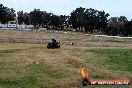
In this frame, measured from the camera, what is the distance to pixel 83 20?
15325 centimetres

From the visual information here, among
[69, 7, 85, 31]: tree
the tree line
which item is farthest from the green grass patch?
[69, 7, 85, 31]: tree

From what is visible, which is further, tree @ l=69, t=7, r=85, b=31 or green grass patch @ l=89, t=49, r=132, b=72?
tree @ l=69, t=7, r=85, b=31

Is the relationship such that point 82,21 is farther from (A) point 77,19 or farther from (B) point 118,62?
(B) point 118,62

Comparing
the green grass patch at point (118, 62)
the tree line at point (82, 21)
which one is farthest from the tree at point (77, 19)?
the green grass patch at point (118, 62)

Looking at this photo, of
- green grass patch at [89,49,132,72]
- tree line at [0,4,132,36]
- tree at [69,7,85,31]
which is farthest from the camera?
tree at [69,7,85,31]

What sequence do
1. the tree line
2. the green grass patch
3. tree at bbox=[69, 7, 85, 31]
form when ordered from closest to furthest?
the green grass patch → the tree line → tree at bbox=[69, 7, 85, 31]

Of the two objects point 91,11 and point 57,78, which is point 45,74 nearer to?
point 57,78

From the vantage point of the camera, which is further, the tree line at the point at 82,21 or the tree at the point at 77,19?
the tree at the point at 77,19

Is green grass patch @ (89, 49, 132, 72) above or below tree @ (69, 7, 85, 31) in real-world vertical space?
below

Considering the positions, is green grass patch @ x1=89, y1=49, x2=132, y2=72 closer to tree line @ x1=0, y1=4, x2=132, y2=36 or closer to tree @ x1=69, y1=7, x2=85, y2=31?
tree line @ x1=0, y1=4, x2=132, y2=36

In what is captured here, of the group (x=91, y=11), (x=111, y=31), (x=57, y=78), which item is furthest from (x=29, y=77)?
(x=91, y=11)

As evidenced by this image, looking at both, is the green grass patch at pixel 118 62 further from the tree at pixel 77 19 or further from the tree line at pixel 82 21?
the tree at pixel 77 19

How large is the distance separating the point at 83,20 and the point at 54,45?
10579cm

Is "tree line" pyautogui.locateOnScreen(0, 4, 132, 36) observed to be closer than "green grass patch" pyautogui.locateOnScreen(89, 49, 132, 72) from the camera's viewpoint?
No
